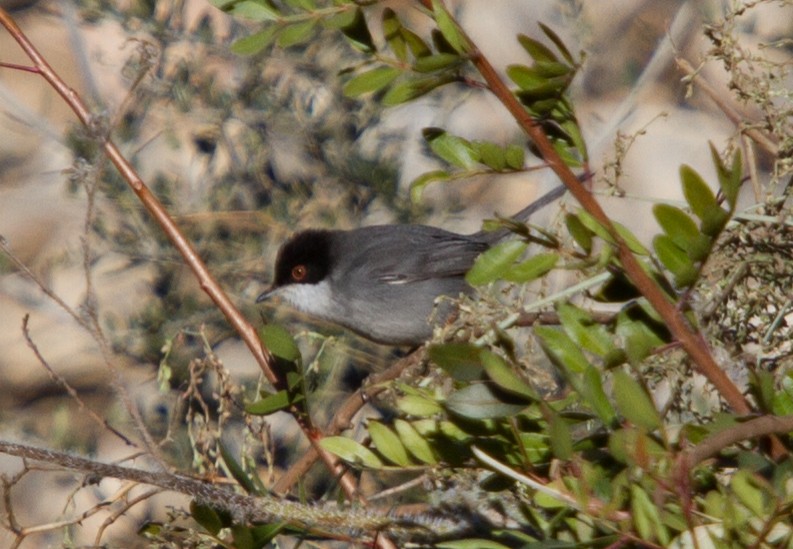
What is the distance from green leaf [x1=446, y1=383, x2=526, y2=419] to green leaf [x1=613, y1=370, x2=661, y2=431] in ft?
0.38

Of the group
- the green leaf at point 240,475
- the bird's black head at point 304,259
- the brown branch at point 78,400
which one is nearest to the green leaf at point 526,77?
the green leaf at point 240,475

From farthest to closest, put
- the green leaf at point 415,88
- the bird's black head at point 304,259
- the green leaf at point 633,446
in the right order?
the bird's black head at point 304,259
the green leaf at point 415,88
the green leaf at point 633,446

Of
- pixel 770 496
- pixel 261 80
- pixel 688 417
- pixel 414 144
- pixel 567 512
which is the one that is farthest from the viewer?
pixel 414 144

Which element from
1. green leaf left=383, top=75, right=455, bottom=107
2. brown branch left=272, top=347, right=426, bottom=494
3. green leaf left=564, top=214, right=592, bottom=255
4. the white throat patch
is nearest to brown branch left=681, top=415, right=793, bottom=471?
green leaf left=564, top=214, right=592, bottom=255

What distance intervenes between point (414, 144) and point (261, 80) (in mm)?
817

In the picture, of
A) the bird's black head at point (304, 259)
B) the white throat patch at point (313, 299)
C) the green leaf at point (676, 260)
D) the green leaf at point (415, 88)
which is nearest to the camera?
the green leaf at point (676, 260)

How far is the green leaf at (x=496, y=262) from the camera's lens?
1083 millimetres

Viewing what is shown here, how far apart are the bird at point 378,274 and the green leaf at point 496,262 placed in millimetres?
3705

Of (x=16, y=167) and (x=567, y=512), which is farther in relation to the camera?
(x=16, y=167)

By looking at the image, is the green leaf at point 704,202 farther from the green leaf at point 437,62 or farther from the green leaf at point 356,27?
the green leaf at point 356,27

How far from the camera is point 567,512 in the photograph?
1.05 metres

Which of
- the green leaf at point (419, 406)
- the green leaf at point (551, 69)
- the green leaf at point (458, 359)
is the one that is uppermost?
the green leaf at point (551, 69)

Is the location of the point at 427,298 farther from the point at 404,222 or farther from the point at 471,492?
the point at 471,492

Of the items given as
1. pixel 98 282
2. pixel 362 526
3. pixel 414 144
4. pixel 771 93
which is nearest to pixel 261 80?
pixel 414 144
